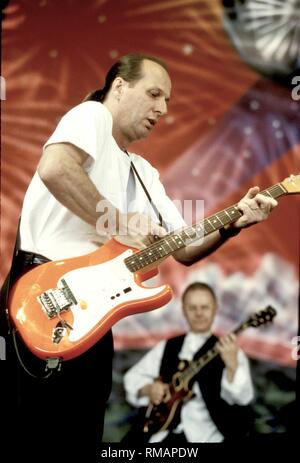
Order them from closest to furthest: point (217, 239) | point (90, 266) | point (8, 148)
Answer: point (90, 266) < point (217, 239) < point (8, 148)

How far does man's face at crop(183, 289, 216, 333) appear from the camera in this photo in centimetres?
258

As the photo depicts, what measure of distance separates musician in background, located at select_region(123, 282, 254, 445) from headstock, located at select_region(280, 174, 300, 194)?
0.82 metres

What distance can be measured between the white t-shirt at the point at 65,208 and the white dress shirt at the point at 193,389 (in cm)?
85

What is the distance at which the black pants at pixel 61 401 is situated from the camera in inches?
69.0

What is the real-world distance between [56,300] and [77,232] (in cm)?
23

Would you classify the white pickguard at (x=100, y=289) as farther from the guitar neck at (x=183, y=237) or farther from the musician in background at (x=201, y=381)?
the musician in background at (x=201, y=381)

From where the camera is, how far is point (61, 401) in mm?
1760

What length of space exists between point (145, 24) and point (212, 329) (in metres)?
1.36

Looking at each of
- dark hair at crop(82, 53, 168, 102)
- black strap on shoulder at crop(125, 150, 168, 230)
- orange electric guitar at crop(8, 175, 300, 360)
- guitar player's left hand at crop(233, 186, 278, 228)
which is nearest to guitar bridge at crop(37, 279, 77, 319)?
orange electric guitar at crop(8, 175, 300, 360)

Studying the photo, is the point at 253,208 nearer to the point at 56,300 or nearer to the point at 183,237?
the point at 183,237

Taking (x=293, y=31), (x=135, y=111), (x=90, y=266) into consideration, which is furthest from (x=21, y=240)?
(x=293, y=31)

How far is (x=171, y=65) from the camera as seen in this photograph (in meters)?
2.61

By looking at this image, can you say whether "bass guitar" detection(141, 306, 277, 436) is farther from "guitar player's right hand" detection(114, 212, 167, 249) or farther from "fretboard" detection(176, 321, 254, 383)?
"guitar player's right hand" detection(114, 212, 167, 249)

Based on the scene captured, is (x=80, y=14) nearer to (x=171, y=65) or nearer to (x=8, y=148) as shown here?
(x=171, y=65)
